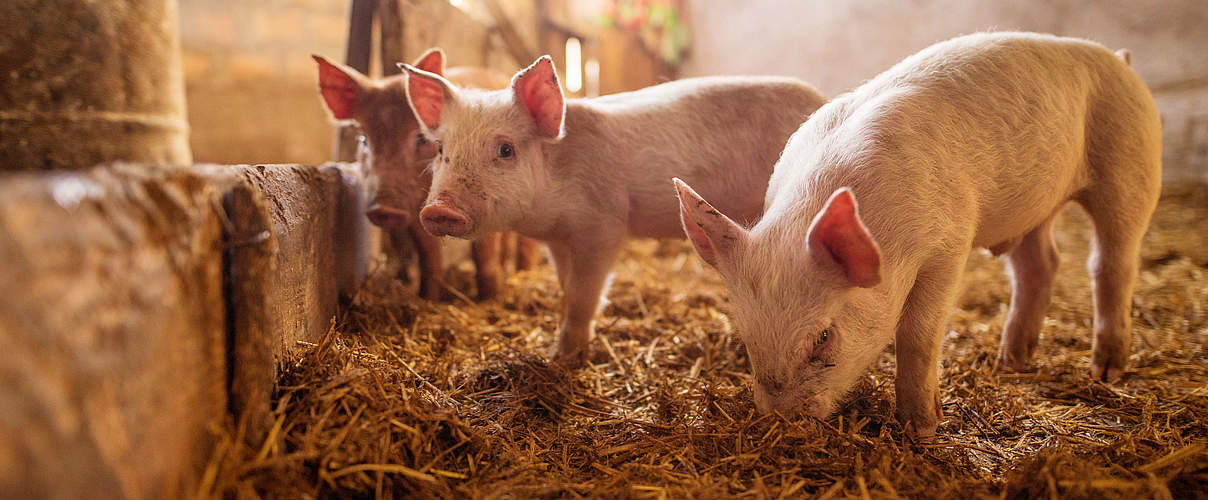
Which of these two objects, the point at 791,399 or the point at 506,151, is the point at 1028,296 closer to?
the point at 791,399

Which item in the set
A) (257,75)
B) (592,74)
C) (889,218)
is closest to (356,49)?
(889,218)

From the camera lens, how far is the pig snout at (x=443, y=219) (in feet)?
9.58

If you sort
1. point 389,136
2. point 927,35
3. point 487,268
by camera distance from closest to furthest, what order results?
1. point 389,136
2. point 487,268
3. point 927,35

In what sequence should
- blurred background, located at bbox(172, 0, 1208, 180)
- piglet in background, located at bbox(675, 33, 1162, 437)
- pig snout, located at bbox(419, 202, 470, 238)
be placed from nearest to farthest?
piglet in background, located at bbox(675, 33, 1162, 437)
pig snout, located at bbox(419, 202, 470, 238)
blurred background, located at bbox(172, 0, 1208, 180)

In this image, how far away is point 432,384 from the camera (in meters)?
2.75

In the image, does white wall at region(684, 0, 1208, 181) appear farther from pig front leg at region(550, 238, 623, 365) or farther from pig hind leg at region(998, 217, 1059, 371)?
pig front leg at region(550, 238, 623, 365)

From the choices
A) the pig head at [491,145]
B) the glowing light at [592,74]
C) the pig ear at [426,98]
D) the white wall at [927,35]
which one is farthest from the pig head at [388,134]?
Result: the glowing light at [592,74]

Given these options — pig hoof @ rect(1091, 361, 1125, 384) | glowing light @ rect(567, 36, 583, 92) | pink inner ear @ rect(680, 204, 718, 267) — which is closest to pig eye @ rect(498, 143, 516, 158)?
pink inner ear @ rect(680, 204, 718, 267)

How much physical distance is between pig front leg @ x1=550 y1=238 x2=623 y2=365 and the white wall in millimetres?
2174

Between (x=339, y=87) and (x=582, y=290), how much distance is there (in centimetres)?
182

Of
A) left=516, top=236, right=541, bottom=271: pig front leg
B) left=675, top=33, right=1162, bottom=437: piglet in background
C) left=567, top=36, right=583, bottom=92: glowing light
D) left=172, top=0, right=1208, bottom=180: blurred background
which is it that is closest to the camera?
left=675, top=33, right=1162, bottom=437: piglet in background

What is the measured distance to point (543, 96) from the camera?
3.12 meters

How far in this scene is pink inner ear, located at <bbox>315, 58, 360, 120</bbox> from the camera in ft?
12.5

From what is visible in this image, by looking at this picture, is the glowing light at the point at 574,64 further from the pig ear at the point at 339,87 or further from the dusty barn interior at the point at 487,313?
the pig ear at the point at 339,87
